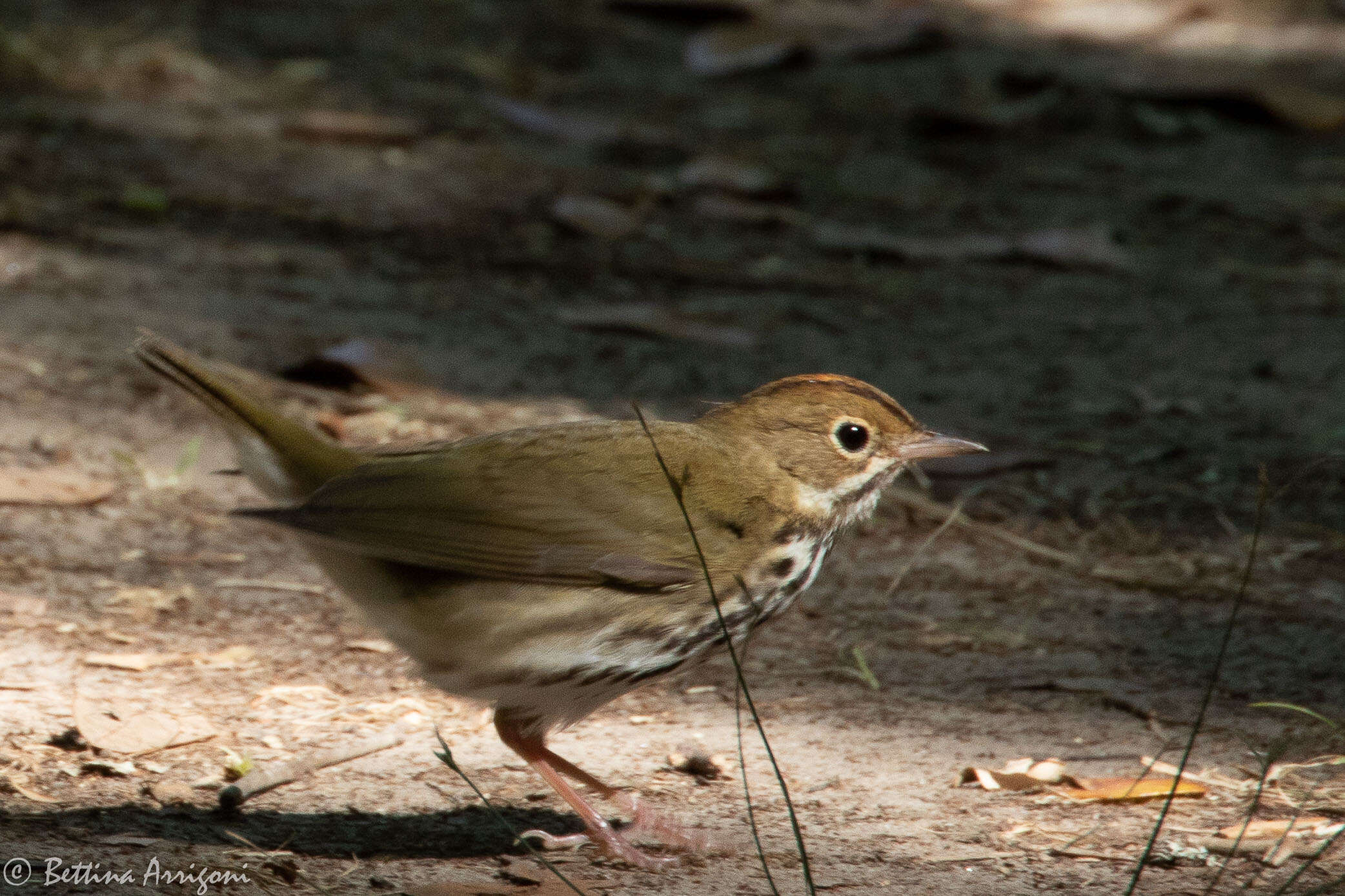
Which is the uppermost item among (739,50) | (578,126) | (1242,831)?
(739,50)

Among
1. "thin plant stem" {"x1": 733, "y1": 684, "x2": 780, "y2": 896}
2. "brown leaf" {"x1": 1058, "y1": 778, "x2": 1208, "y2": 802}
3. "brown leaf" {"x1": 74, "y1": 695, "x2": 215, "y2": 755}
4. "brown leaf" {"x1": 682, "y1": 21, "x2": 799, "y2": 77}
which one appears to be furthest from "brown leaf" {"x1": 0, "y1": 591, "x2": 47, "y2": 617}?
"brown leaf" {"x1": 682, "y1": 21, "x2": 799, "y2": 77}

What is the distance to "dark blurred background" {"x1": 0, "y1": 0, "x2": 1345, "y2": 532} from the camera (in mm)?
5566

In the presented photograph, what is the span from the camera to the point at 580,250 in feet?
23.1

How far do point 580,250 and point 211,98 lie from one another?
2523mm

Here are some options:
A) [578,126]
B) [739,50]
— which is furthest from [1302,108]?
[578,126]

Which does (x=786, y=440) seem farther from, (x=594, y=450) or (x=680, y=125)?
(x=680, y=125)

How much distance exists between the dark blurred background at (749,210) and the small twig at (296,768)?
2.15 m

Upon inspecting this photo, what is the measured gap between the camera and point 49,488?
4293mm

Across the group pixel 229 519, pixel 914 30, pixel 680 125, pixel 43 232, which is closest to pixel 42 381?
pixel 229 519

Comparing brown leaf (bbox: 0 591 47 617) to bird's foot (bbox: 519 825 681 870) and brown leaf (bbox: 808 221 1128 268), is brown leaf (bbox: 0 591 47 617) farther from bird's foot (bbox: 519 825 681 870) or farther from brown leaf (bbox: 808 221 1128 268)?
brown leaf (bbox: 808 221 1128 268)

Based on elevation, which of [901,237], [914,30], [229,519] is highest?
[914,30]

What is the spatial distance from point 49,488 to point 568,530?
6.56 feet

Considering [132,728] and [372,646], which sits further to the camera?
[372,646]

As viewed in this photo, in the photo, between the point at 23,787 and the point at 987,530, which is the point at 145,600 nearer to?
the point at 23,787
